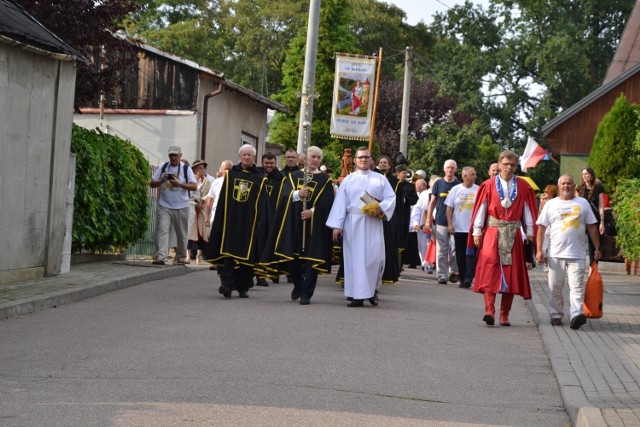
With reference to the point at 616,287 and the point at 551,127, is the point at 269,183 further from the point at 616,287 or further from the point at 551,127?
the point at 551,127

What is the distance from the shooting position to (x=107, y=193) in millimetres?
19078

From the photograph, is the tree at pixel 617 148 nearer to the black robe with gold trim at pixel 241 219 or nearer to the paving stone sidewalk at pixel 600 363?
the paving stone sidewalk at pixel 600 363

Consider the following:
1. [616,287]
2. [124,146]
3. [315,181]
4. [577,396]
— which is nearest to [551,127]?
[616,287]

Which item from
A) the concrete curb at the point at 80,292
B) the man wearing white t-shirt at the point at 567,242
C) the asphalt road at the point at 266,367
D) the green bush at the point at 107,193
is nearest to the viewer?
the asphalt road at the point at 266,367

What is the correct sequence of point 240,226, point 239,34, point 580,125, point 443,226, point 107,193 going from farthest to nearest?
1. point 239,34
2. point 580,125
3. point 443,226
4. point 107,193
5. point 240,226

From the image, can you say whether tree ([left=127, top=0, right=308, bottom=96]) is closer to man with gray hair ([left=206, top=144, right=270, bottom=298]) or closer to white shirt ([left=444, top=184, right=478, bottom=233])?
white shirt ([left=444, top=184, right=478, bottom=233])

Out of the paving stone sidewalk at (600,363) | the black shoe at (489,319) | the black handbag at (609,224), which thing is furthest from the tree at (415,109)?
the black shoe at (489,319)

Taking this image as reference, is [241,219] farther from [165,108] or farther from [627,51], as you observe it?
[627,51]

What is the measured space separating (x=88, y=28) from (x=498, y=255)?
29.2 feet

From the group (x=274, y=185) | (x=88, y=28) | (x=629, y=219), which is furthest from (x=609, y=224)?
(x=88, y=28)

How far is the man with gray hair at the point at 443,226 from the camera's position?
835 inches

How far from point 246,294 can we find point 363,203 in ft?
6.03

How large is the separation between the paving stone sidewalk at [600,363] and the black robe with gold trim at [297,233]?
261cm

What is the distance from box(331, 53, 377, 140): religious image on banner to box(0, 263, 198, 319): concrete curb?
339 inches
